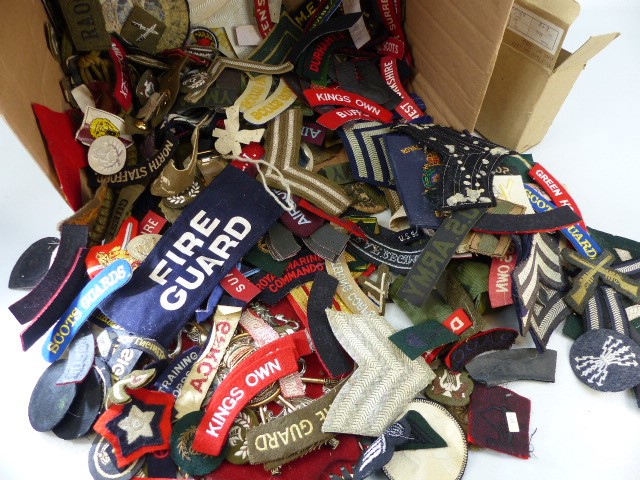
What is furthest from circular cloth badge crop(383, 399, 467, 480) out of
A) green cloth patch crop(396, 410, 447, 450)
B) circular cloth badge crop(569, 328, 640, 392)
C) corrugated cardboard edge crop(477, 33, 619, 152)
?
corrugated cardboard edge crop(477, 33, 619, 152)

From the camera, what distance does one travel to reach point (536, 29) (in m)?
1.53

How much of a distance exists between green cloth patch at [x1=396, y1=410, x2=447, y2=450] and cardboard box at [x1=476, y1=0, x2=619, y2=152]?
0.92 metres

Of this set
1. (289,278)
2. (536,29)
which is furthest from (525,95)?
(289,278)

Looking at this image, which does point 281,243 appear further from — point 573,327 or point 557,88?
point 557,88

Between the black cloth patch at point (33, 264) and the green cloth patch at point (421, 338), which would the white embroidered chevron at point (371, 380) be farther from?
the black cloth patch at point (33, 264)

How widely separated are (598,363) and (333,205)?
702 millimetres

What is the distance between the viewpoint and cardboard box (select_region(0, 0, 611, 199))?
126 centimetres

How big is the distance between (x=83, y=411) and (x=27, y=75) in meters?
0.73

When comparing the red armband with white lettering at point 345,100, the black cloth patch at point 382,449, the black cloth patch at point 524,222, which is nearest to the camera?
the black cloth patch at point 382,449

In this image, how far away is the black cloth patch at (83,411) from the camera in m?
1.20

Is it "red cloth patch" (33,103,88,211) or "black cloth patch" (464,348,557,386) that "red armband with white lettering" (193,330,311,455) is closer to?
"black cloth patch" (464,348,557,386)

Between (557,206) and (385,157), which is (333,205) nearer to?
(385,157)

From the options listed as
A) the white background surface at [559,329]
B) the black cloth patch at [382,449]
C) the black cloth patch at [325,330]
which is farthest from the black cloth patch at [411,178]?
the black cloth patch at [382,449]

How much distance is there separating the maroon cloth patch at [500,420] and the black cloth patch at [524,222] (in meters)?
Result: 0.35
